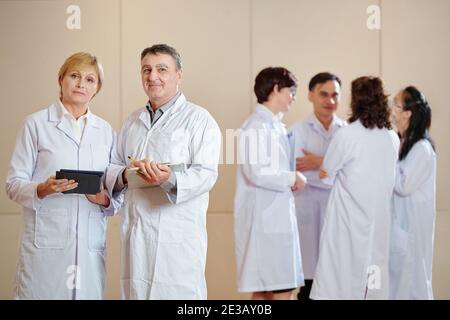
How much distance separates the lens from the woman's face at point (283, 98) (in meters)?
3.22

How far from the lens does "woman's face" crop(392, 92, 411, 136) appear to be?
10.8 ft

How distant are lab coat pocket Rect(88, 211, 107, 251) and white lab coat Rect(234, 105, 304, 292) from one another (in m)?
0.74

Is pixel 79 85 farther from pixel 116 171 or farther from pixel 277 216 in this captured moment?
pixel 277 216

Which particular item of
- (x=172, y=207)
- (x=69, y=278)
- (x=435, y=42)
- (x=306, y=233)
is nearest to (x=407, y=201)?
(x=306, y=233)

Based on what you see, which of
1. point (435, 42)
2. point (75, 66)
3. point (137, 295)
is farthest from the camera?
point (435, 42)

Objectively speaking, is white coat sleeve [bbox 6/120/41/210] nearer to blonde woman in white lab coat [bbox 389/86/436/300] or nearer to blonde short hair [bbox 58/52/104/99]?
blonde short hair [bbox 58/52/104/99]

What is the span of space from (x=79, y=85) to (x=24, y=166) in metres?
0.42

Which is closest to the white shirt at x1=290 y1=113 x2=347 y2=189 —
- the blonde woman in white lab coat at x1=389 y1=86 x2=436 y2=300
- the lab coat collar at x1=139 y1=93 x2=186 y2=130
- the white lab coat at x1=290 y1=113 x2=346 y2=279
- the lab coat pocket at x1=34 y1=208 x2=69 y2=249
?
the white lab coat at x1=290 y1=113 x2=346 y2=279

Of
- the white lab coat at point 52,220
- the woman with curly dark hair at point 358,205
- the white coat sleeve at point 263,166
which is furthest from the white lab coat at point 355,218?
the white lab coat at point 52,220

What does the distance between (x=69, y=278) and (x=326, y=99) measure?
1.56 m

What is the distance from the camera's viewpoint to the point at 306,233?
3326 mm

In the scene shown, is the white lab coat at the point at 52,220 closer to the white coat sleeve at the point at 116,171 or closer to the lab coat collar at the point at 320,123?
the white coat sleeve at the point at 116,171

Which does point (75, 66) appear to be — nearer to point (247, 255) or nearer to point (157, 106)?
point (157, 106)

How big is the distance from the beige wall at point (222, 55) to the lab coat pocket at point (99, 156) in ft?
1.39
